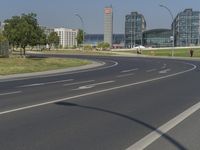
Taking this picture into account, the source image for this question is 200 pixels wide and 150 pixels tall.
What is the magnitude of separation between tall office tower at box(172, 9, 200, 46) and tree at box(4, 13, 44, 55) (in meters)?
103

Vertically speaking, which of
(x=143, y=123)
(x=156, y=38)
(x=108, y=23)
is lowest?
(x=143, y=123)

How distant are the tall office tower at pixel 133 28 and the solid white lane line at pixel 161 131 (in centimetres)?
15417

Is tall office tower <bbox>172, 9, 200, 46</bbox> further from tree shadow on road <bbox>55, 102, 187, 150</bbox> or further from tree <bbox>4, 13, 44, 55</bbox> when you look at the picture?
tree shadow on road <bbox>55, 102, 187, 150</bbox>

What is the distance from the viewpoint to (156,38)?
18238cm

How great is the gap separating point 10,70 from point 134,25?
13450cm

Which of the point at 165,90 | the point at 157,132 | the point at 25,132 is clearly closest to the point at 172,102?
the point at 165,90

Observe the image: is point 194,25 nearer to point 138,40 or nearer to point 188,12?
point 188,12

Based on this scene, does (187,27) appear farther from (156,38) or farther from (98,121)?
(98,121)

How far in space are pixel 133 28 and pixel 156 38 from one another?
16.8 meters

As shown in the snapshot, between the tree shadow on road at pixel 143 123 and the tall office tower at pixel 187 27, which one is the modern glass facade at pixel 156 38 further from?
the tree shadow on road at pixel 143 123

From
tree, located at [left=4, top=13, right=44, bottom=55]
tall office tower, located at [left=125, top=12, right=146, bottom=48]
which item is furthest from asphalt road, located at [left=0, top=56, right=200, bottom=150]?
tall office tower, located at [left=125, top=12, right=146, bottom=48]

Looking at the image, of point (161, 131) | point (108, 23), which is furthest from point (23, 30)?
point (108, 23)

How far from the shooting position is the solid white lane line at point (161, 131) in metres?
8.65

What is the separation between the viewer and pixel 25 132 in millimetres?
9844
